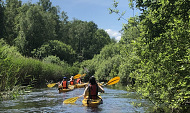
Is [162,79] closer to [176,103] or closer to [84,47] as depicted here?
[176,103]

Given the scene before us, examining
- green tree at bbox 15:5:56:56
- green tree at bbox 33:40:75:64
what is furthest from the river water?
green tree at bbox 15:5:56:56

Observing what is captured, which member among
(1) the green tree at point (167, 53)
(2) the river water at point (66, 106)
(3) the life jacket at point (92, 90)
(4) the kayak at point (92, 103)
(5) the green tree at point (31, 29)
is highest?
(5) the green tree at point (31, 29)

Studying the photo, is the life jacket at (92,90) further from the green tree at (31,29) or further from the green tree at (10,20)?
the green tree at (10,20)

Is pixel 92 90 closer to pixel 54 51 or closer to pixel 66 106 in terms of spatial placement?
pixel 66 106

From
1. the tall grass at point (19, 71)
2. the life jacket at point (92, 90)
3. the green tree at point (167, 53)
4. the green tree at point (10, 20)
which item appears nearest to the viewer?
the green tree at point (167, 53)

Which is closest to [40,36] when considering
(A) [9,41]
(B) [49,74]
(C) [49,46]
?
(C) [49,46]

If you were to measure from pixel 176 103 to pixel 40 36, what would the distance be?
49074 millimetres

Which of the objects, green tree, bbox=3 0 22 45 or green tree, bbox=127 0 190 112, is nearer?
green tree, bbox=127 0 190 112

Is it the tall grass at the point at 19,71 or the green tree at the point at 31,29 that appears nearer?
the tall grass at the point at 19,71

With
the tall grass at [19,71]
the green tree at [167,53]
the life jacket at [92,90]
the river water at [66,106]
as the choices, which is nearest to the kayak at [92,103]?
the river water at [66,106]

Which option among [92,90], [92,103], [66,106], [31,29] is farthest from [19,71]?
[31,29]

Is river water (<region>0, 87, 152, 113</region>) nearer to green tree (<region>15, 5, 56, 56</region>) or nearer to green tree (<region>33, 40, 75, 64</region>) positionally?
green tree (<region>33, 40, 75, 64</region>)

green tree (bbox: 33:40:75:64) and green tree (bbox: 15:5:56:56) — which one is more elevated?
green tree (bbox: 15:5:56:56)

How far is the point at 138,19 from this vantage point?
31.2 ft
